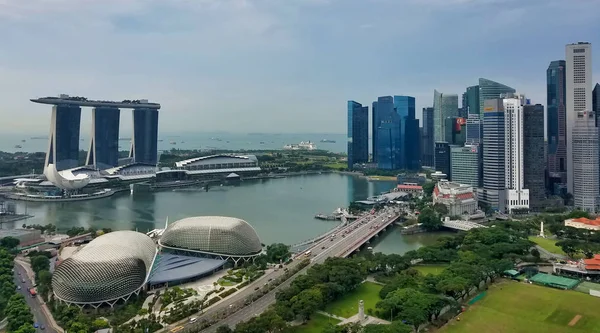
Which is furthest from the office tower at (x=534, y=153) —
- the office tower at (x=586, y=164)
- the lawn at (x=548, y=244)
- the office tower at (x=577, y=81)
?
the lawn at (x=548, y=244)

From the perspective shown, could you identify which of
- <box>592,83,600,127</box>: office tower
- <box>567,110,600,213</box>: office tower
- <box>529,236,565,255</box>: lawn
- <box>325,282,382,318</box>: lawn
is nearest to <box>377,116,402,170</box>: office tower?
<box>592,83,600,127</box>: office tower

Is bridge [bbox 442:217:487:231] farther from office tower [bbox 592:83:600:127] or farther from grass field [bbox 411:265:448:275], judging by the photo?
office tower [bbox 592:83:600:127]

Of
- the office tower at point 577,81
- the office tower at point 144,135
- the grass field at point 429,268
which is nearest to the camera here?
the grass field at point 429,268

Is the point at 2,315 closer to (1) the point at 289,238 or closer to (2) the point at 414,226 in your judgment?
(1) the point at 289,238

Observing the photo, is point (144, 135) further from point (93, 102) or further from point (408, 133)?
point (408, 133)

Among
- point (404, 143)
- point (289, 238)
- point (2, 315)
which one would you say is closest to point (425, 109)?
point (404, 143)

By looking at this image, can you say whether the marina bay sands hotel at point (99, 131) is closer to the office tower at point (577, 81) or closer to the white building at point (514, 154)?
the white building at point (514, 154)

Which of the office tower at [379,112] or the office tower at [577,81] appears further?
the office tower at [379,112]
